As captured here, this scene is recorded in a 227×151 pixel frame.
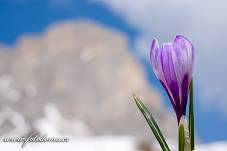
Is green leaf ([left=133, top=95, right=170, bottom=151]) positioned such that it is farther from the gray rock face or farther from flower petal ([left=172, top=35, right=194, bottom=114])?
the gray rock face

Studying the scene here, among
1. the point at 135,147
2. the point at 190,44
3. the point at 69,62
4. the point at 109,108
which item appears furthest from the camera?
the point at 69,62

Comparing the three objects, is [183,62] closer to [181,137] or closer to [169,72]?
[169,72]

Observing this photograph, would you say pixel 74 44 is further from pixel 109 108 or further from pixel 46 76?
pixel 109 108

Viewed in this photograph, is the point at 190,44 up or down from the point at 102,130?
down

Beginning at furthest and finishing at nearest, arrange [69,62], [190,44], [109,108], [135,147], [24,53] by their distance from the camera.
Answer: [69,62]
[24,53]
[109,108]
[135,147]
[190,44]

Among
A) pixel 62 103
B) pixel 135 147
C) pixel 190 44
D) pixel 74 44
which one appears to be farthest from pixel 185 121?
pixel 62 103

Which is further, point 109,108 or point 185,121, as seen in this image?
point 109,108

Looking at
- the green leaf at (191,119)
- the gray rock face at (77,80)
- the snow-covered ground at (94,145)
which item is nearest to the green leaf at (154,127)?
the green leaf at (191,119)

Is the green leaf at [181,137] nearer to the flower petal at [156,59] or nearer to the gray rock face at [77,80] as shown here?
the flower petal at [156,59]

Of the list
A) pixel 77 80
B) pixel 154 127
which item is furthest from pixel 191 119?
pixel 77 80
